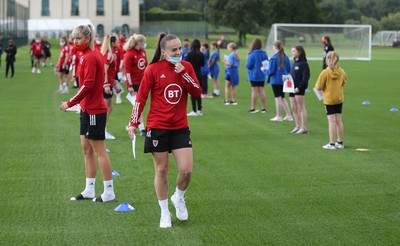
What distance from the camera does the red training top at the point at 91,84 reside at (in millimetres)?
9227

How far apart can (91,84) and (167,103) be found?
139 centimetres

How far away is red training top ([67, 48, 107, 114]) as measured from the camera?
9.23 meters

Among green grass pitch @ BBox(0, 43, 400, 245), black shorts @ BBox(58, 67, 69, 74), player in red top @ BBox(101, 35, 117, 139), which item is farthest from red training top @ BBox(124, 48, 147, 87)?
black shorts @ BBox(58, 67, 69, 74)

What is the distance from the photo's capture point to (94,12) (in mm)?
117562

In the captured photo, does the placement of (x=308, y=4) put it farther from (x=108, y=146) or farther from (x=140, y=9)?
(x=108, y=146)

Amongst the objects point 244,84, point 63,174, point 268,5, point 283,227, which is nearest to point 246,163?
point 63,174

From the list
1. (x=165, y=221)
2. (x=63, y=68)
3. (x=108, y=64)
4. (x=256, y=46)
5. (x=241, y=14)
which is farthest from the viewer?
(x=241, y=14)

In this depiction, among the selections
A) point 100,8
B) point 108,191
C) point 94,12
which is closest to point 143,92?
point 108,191

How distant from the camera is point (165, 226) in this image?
8.46 metres

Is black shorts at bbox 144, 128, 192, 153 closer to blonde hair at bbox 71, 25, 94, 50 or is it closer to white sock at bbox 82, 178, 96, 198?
blonde hair at bbox 71, 25, 94, 50

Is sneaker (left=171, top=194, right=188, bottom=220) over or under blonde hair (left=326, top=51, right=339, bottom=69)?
under

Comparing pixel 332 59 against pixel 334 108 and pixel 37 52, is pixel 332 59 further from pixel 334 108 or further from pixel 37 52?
pixel 37 52

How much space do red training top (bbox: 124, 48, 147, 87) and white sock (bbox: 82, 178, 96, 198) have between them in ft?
18.9

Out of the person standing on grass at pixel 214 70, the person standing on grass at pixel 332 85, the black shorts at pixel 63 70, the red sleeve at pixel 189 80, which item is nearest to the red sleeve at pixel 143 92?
the red sleeve at pixel 189 80
